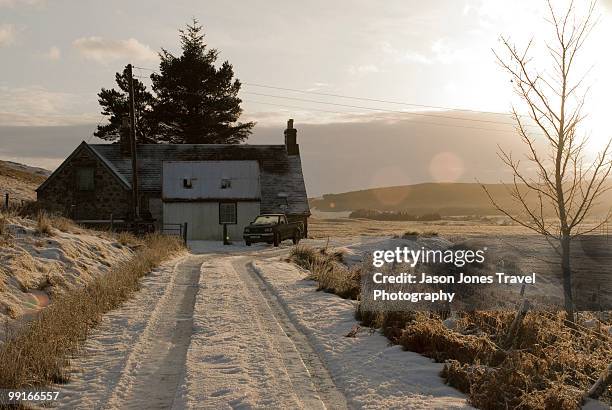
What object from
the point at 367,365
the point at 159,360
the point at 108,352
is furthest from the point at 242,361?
the point at 108,352

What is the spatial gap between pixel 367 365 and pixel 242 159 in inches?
1423

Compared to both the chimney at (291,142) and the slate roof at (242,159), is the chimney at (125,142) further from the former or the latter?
the chimney at (291,142)

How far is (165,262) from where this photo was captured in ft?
65.3

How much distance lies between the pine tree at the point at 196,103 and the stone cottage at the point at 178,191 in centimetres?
1275

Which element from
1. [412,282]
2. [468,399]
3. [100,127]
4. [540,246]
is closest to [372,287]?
[412,282]

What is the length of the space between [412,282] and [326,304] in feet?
8.61

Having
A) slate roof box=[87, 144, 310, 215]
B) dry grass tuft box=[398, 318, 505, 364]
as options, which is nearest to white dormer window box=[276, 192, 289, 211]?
slate roof box=[87, 144, 310, 215]

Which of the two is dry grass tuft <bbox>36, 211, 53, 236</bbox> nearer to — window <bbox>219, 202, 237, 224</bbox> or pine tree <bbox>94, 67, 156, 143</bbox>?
window <bbox>219, 202, 237, 224</bbox>

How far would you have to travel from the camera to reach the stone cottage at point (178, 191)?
38375 millimetres

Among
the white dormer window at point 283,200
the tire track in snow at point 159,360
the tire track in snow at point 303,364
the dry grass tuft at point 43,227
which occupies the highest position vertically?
→ the white dormer window at point 283,200

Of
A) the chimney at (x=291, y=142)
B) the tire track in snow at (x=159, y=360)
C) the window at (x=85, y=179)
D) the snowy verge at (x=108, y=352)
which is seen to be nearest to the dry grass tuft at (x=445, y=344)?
the tire track in snow at (x=159, y=360)

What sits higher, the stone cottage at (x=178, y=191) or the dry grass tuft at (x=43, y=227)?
the stone cottage at (x=178, y=191)

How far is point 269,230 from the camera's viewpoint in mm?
33156

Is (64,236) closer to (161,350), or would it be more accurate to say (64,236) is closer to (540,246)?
(161,350)
